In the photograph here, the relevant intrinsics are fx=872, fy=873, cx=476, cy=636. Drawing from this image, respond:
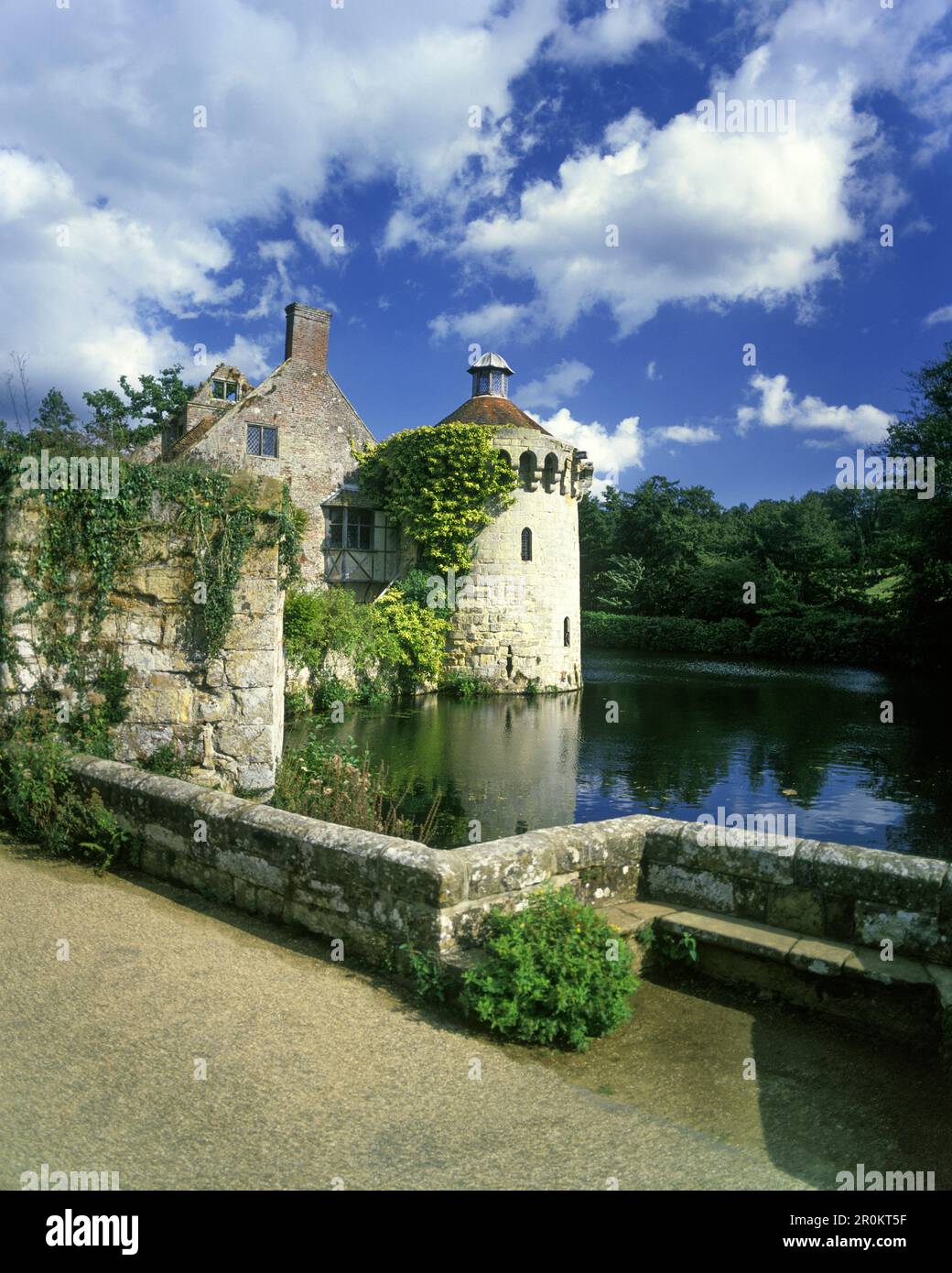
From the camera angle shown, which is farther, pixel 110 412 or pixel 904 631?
pixel 110 412

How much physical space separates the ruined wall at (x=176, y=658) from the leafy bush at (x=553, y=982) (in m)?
4.22

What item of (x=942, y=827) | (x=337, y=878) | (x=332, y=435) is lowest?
(x=942, y=827)

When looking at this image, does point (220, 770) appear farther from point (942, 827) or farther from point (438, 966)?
point (942, 827)

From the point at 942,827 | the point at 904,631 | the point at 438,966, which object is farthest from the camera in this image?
the point at 904,631

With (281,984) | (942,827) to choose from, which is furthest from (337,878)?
(942,827)

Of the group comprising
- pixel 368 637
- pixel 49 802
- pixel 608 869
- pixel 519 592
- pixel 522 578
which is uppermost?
pixel 522 578

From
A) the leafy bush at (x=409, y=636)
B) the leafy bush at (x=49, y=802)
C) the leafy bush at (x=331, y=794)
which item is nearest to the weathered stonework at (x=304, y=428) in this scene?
the leafy bush at (x=409, y=636)

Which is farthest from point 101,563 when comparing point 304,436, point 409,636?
point 304,436

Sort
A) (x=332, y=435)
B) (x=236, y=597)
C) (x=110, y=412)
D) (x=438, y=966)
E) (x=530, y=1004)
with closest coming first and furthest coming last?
(x=530, y=1004), (x=438, y=966), (x=236, y=597), (x=332, y=435), (x=110, y=412)

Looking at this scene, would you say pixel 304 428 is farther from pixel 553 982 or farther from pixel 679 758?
pixel 553 982

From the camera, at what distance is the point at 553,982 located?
12.9 feet

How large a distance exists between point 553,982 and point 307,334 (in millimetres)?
24168

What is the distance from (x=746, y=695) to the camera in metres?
26.0
